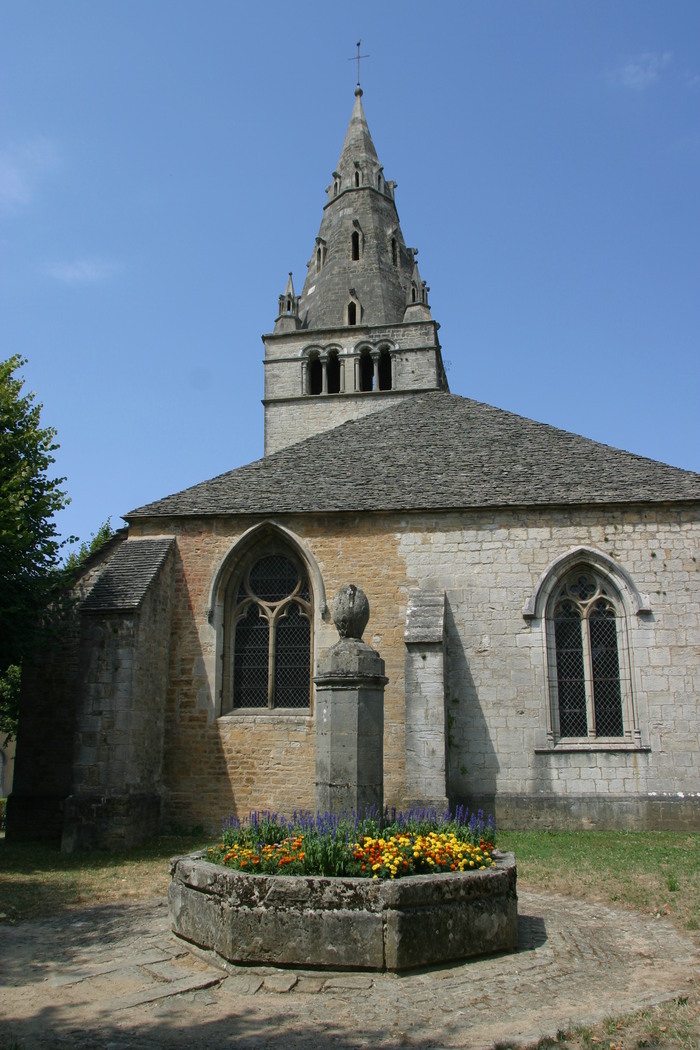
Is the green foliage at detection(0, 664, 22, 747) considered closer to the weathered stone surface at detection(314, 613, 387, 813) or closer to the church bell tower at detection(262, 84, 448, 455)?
the church bell tower at detection(262, 84, 448, 455)

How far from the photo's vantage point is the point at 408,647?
12625mm

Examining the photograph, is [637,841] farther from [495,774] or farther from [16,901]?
[16,901]

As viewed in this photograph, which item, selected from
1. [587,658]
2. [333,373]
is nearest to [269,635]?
[587,658]

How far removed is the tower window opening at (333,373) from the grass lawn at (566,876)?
18154mm

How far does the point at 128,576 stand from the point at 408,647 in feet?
16.1

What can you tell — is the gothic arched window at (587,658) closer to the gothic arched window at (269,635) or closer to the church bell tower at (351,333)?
the gothic arched window at (269,635)

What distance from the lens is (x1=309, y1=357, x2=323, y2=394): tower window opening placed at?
2803 centimetres

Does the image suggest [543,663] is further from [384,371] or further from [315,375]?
[315,375]

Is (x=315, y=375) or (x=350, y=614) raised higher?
(x=315, y=375)

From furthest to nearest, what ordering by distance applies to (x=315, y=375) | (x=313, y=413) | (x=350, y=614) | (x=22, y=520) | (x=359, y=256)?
(x=359, y=256) < (x=315, y=375) < (x=313, y=413) < (x=22, y=520) < (x=350, y=614)

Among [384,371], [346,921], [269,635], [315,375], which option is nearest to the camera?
[346,921]

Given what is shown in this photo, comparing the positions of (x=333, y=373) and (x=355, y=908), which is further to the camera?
(x=333, y=373)

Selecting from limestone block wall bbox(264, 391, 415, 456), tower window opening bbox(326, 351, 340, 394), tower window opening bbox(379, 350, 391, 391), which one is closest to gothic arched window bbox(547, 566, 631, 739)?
limestone block wall bbox(264, 391, 415, 456)

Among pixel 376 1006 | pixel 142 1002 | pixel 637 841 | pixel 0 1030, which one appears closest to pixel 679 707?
pixel 637 841
